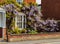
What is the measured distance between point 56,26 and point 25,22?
3.71 metres

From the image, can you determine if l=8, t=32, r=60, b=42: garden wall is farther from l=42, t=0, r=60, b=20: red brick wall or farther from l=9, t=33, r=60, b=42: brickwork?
l=42, t=0, r=60, b=20: red brick wall

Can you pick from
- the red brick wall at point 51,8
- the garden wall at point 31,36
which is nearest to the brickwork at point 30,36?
the garden wall at point 31,36

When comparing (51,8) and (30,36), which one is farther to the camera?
(51,8)

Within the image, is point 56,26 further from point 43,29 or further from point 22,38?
point 22,38

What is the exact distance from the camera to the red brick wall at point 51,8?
3938 cm

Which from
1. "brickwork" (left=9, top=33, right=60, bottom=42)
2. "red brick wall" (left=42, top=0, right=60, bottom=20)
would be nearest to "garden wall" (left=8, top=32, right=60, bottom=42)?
"brickwork" (left=9, top=33, right=60, bottom=42)

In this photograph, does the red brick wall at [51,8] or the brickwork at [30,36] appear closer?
the brickwork at [30,36]

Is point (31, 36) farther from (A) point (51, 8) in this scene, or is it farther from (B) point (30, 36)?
(A) point (51, 8)

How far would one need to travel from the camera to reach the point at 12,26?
29.5 m

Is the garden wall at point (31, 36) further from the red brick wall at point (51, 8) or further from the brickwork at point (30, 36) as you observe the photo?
the red brick wall at point (51, 8)

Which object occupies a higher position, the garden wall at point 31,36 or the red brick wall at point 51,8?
the red brick wall at point 51,8

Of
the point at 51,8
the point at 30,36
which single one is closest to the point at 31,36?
the point at 30,36

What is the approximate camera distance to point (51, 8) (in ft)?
134

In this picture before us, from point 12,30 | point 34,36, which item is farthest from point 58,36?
point 12,30
